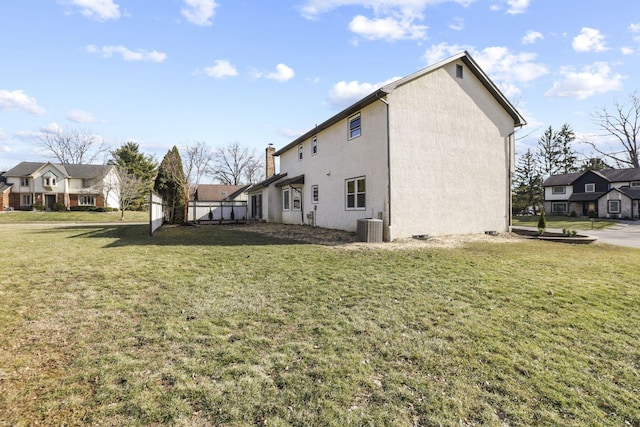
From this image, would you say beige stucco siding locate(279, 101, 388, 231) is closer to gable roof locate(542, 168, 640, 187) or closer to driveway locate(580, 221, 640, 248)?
driveway locate(580, 221, 640, 248)

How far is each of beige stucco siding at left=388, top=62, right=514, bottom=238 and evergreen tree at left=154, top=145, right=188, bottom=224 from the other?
587 inches

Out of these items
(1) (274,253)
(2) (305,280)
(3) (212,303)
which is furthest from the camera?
(1) (274,253)

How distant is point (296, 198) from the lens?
20.2 meters

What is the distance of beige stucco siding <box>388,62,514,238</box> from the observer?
12547 mm

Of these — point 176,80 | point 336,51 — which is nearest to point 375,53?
point 336,51

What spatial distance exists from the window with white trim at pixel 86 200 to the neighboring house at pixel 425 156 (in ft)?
134

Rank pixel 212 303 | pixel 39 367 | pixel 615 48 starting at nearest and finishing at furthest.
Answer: pixel 39 367
pixel 212 303
pixel 615 48

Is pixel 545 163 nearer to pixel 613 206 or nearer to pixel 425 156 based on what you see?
pixel 613 206

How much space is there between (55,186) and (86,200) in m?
3.84

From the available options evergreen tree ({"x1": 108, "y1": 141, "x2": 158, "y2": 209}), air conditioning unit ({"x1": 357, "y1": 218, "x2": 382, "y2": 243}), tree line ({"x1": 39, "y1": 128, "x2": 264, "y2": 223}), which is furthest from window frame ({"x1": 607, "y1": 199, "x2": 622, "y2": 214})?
evergreen tree ({"x1": 108, "y1": 141, "x2": 158, "y2": 209})

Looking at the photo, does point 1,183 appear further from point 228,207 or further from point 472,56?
point 472,56

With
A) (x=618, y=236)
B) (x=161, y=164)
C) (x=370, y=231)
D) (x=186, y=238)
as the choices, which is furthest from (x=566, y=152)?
(x=186, y=238)

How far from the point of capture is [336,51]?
14.0 m

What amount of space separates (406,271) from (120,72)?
45.6 ft
